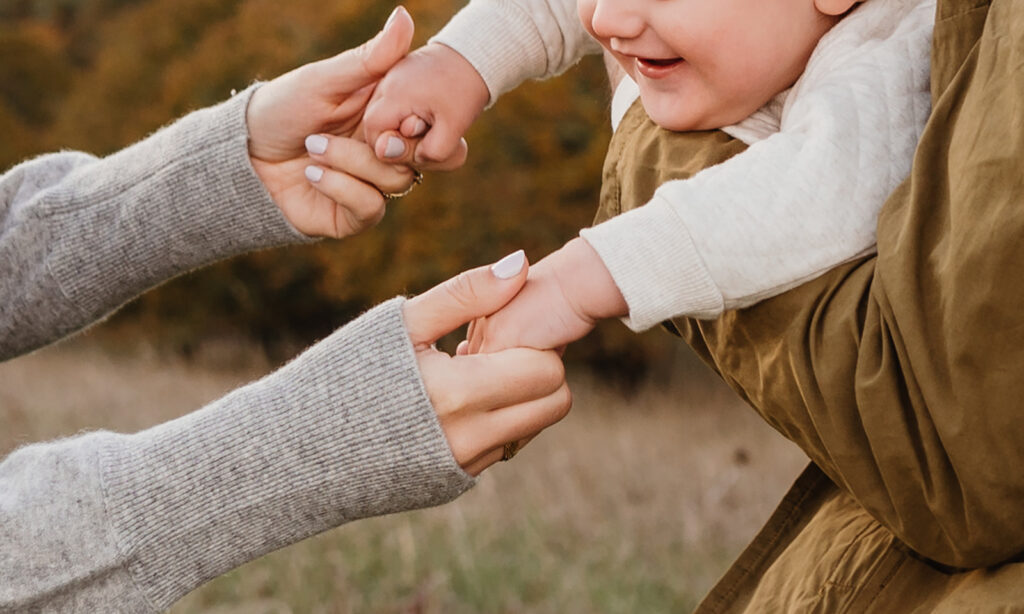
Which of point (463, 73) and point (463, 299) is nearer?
point (463, 299)

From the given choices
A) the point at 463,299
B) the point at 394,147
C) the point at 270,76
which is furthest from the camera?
the point at 270,76

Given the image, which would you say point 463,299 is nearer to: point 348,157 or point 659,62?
point 659,62

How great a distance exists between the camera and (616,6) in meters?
1.69

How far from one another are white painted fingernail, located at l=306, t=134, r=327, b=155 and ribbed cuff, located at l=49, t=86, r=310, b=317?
116 mm

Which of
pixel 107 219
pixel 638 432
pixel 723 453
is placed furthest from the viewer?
pixel 638 432

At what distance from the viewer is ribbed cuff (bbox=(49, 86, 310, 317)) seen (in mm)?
2107

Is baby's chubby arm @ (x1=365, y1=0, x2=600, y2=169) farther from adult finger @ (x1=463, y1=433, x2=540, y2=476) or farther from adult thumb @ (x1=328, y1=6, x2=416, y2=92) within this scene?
adult finger @ (x1=463, y1=433, x2=540, y2=476)

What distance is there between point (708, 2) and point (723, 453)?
3870 mm

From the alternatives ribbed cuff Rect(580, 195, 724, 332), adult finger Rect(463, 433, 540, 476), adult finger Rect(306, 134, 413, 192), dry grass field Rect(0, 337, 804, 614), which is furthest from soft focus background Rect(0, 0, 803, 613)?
ribbed cuff Rect(580, 195, 724, 332)

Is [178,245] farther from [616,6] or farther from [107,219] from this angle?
[616,6]

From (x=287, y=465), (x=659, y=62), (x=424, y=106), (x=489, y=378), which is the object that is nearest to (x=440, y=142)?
(x=424, y=106)

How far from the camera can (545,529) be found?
13.0 ft

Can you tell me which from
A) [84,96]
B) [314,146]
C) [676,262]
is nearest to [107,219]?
[314,146]

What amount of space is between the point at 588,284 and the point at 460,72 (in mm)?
763
